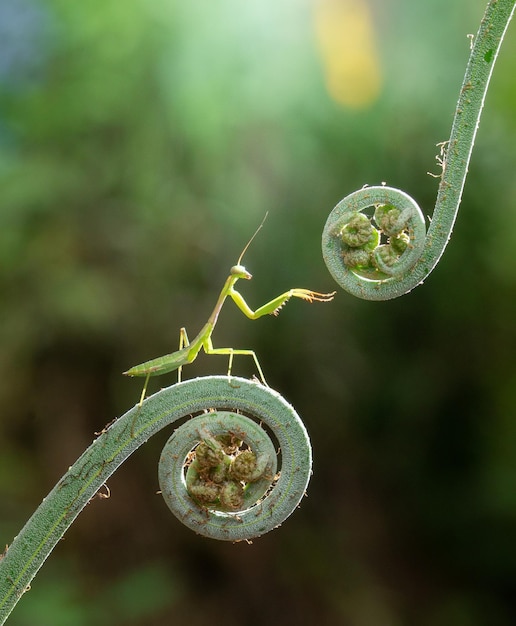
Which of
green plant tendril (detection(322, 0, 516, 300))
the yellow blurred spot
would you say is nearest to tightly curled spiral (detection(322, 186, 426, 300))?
green plant tendril (detection(322, 0, 516, 300))

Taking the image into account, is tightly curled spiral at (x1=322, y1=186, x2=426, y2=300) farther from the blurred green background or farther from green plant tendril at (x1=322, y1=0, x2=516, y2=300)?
the blurred green background

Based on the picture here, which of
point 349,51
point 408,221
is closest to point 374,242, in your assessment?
point 408,221

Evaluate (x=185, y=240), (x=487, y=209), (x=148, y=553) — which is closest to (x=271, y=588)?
(x=148, y=553)

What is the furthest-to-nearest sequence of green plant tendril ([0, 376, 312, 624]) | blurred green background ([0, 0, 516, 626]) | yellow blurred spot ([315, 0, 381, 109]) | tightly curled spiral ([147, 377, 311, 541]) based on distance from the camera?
yellow blurred spot ([315, 0, 381, 109])
blurred green background ([0, 0, 516, 626])
tightly curled spiral ([147, 377, 311, 541])
green plant tendril ([0, 376, 312, 624])

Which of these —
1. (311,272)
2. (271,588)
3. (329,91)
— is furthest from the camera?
(329,91)

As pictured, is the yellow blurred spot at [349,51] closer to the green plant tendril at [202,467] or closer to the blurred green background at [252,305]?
the blurred green background at [252,305]

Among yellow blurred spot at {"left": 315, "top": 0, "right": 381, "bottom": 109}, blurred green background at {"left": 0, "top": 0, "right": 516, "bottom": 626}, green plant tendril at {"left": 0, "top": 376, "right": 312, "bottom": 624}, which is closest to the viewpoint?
green plant tendril at {"left": 0, "top": 376, "right": 312, "bottom": 624}

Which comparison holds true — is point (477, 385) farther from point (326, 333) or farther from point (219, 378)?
point (219, 378)
